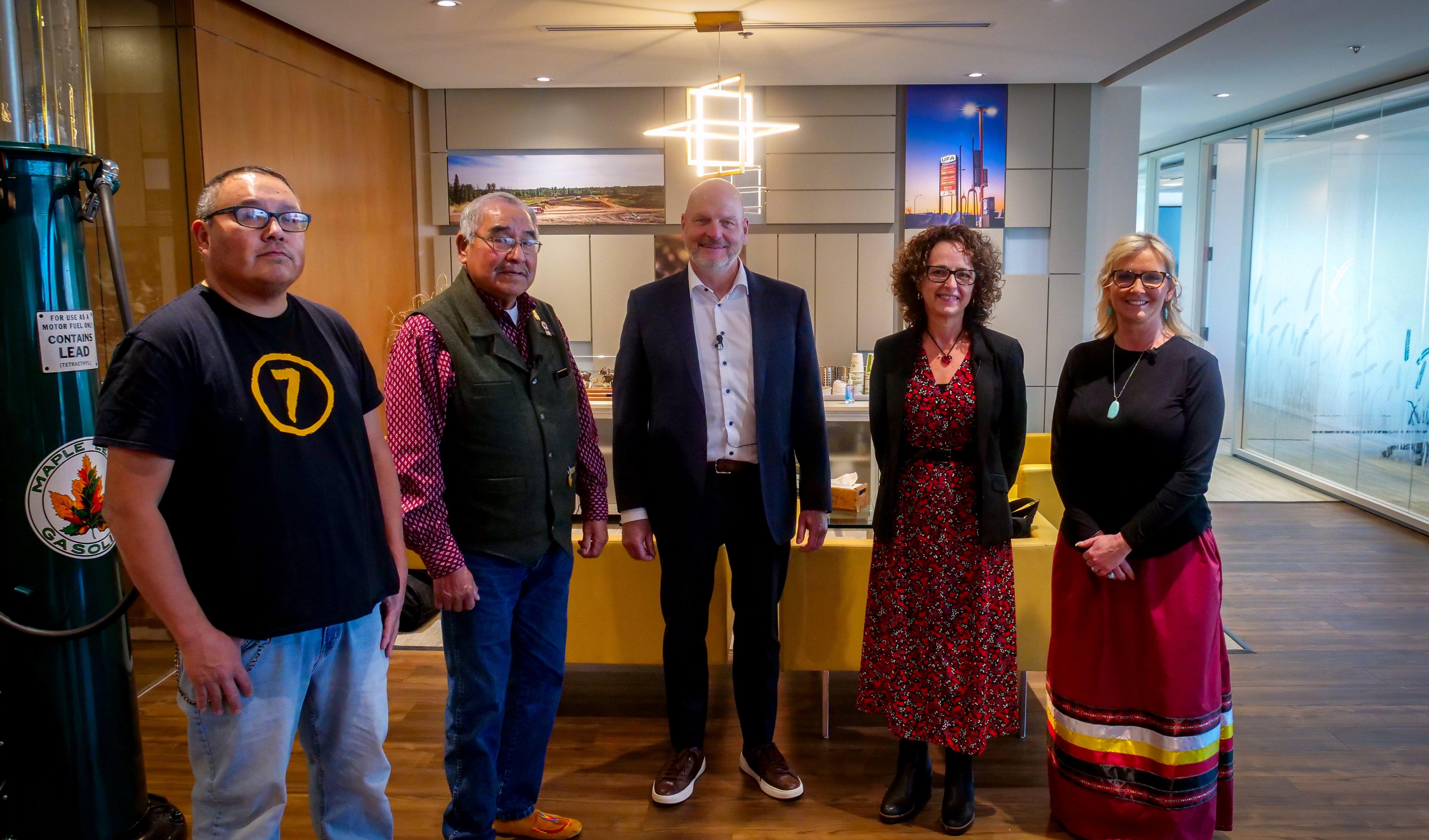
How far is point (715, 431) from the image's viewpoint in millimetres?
2646

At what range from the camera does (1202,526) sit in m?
2.45

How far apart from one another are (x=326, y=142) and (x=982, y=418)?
471cm

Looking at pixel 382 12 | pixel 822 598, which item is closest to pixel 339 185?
pixel 382 12

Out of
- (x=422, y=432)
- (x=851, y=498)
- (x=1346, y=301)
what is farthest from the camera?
(x=1346, y=301)

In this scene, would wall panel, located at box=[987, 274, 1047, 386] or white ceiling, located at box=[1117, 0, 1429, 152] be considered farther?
wall panel, located at box=[987, 274, 1047, 386]

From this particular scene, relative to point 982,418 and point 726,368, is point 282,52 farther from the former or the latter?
point 982,418

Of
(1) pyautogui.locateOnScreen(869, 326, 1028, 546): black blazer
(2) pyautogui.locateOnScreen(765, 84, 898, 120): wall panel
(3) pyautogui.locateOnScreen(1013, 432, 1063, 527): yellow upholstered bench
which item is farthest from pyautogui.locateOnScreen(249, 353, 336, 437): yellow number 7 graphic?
(2) pyautogui.locateOnScreen(765, 84, 898, 120): wall panel

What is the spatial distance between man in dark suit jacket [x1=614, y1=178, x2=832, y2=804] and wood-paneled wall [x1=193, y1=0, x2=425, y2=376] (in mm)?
2947

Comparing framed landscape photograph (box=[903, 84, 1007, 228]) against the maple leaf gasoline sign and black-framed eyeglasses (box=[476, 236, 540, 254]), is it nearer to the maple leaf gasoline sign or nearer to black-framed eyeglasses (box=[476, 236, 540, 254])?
black-framed eyeglasses (box=[476, 236, 540, 254])

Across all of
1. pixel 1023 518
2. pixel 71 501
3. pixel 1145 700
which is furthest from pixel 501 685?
pixel 1023 518

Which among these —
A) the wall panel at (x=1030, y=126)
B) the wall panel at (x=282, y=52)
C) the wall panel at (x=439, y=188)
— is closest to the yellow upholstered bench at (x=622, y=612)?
the wall panel at (x=282, y=52)

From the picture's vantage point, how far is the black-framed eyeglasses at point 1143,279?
96.0 inches

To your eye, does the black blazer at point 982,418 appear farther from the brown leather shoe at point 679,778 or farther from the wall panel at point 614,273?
the wall panel at point 614,273

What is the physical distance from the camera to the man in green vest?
218 cm
